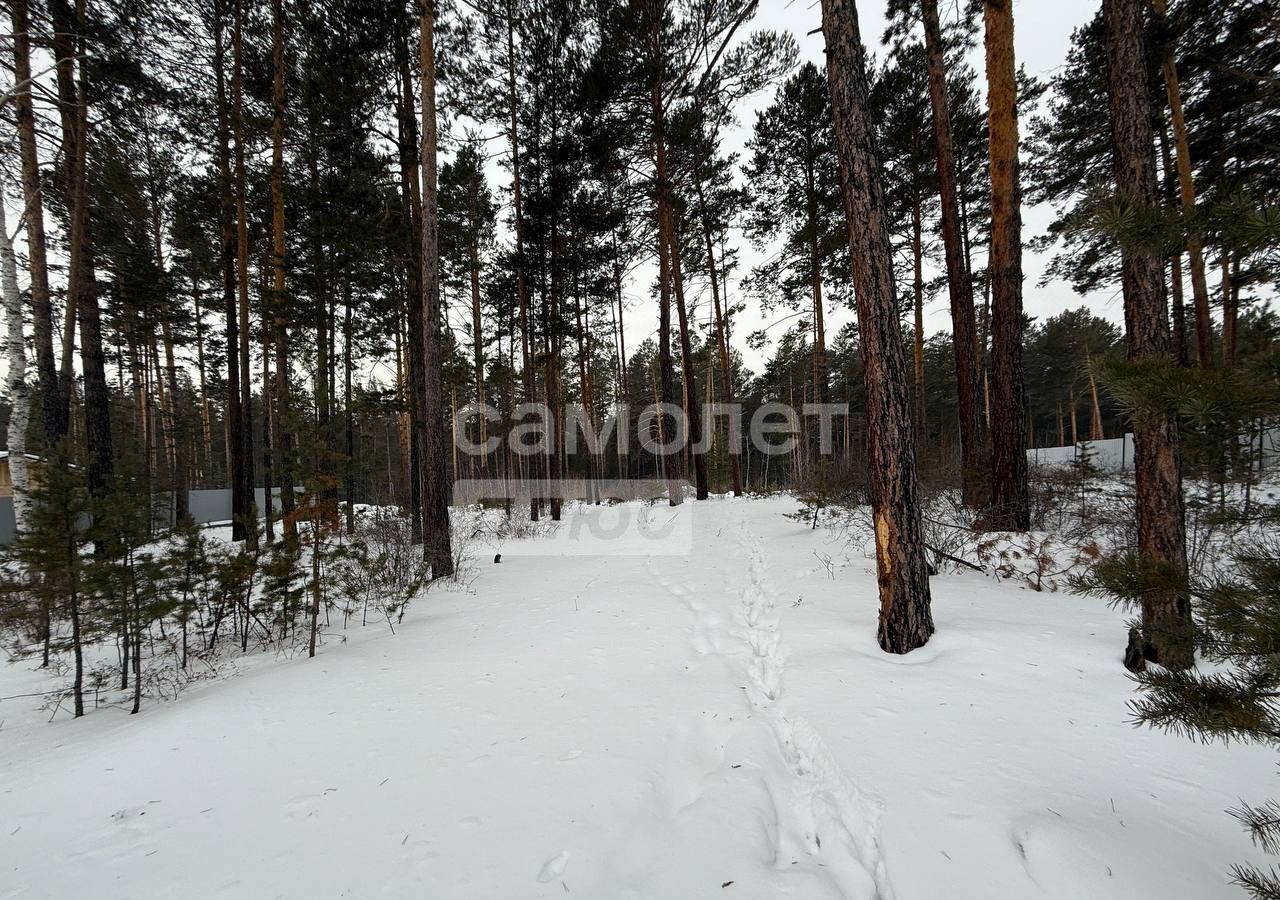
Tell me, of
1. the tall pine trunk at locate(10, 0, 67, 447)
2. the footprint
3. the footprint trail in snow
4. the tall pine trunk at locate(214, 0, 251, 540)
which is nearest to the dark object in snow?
the footprint trail in snow

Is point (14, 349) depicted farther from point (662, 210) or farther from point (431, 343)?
point (662, 210)

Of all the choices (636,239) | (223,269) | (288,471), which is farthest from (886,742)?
(636,239)

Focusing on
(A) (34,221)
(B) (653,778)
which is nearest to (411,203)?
(A) (34,221)

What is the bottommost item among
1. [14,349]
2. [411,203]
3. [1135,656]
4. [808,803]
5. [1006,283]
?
[808,803]

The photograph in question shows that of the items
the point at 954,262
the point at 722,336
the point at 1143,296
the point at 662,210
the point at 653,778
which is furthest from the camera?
the point at 722,336

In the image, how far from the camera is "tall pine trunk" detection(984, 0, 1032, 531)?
19.2 feet

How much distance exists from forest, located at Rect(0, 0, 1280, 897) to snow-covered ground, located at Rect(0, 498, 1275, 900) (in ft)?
0.31

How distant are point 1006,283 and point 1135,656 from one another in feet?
16.7

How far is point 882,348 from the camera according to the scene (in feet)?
11.1

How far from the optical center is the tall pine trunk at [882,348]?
336 cm

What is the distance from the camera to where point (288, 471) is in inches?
153

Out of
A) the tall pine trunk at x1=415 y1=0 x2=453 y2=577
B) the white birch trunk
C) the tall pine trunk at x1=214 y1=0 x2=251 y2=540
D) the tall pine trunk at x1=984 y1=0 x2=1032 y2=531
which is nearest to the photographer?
the white birch trunk

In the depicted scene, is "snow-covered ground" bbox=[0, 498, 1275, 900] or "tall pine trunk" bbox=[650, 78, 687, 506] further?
"tall pine trunk" bbox=[650, 78, 687, 506]

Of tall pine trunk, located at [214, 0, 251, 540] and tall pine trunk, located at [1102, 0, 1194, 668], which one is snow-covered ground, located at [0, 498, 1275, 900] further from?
tall pine trunk, located at [214, 0, 251, 540]
